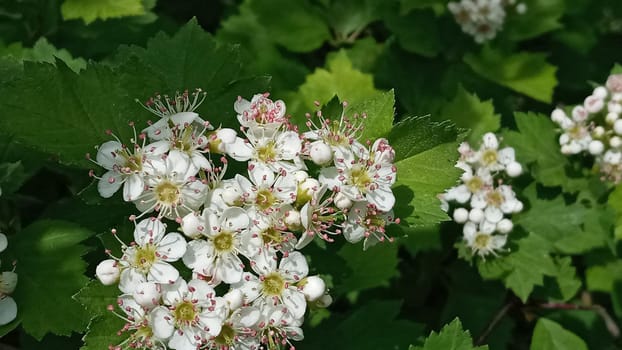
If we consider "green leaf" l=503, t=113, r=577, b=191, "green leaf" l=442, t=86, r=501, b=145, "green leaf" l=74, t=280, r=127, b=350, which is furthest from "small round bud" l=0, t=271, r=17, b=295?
"green leaf" l=503, t=113, r=577, b=191

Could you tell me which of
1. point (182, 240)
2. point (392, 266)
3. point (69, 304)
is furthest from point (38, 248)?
point (392, 266)

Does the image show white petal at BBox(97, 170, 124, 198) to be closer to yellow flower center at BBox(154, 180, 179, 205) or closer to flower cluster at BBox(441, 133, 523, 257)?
yellow flower center at BBox(154, 180, 179, 205)

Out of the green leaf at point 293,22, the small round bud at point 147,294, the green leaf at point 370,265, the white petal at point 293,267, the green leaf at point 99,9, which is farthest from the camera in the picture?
the green leaf at point 293,22

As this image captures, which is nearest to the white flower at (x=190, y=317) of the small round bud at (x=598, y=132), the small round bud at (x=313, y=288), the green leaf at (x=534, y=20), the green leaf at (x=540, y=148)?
the small round bud at (x=313, y=288)

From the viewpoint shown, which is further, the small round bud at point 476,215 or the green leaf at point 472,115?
the green leaf at point 472,115

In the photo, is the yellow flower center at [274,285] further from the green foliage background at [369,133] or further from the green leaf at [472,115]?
the green leaf at [472,115]

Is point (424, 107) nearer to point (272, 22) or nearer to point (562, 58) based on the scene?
point (272, 22)

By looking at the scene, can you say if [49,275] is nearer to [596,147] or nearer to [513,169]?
[513,169]
